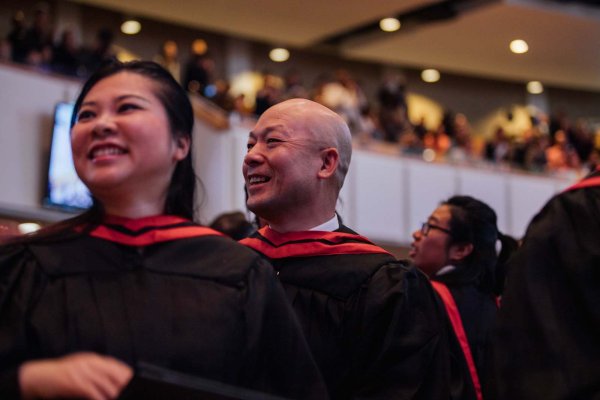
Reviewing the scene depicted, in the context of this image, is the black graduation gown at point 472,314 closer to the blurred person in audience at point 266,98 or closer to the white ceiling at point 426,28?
the blurred person in audience at point 266,98

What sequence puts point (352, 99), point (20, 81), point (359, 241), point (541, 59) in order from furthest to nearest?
point (541, 59) < point (352, 99) < point (20, 81) < point (359, 241)

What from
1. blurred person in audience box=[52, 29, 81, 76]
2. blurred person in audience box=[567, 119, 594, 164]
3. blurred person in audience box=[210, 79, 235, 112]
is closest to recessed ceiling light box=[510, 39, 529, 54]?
blurred person in audience box=[567, 119, 594, 164]

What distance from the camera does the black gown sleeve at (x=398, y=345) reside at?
9.91 feet

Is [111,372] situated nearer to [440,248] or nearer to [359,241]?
[359,241]

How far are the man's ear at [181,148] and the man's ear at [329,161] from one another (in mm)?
972

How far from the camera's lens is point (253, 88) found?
1777cm

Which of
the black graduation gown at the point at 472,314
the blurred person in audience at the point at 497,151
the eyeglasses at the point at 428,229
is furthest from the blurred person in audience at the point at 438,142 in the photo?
the black graduation gown at the point at 472,314

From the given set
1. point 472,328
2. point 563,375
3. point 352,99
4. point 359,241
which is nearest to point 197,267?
point 563,375

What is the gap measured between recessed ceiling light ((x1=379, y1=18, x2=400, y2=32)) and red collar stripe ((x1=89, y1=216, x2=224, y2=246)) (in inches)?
586

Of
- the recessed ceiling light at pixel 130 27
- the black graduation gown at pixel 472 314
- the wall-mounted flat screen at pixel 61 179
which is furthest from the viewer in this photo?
the recessed ceiling light at pixel 130 27

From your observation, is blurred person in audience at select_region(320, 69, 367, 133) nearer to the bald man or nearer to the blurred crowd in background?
the blurred crowd in background

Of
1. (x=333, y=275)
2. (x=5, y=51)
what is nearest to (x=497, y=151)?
(x=5, y=51)

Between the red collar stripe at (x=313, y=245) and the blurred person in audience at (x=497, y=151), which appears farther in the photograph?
the blurred person in audience at (x=497, y=151)

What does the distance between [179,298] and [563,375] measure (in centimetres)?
88
